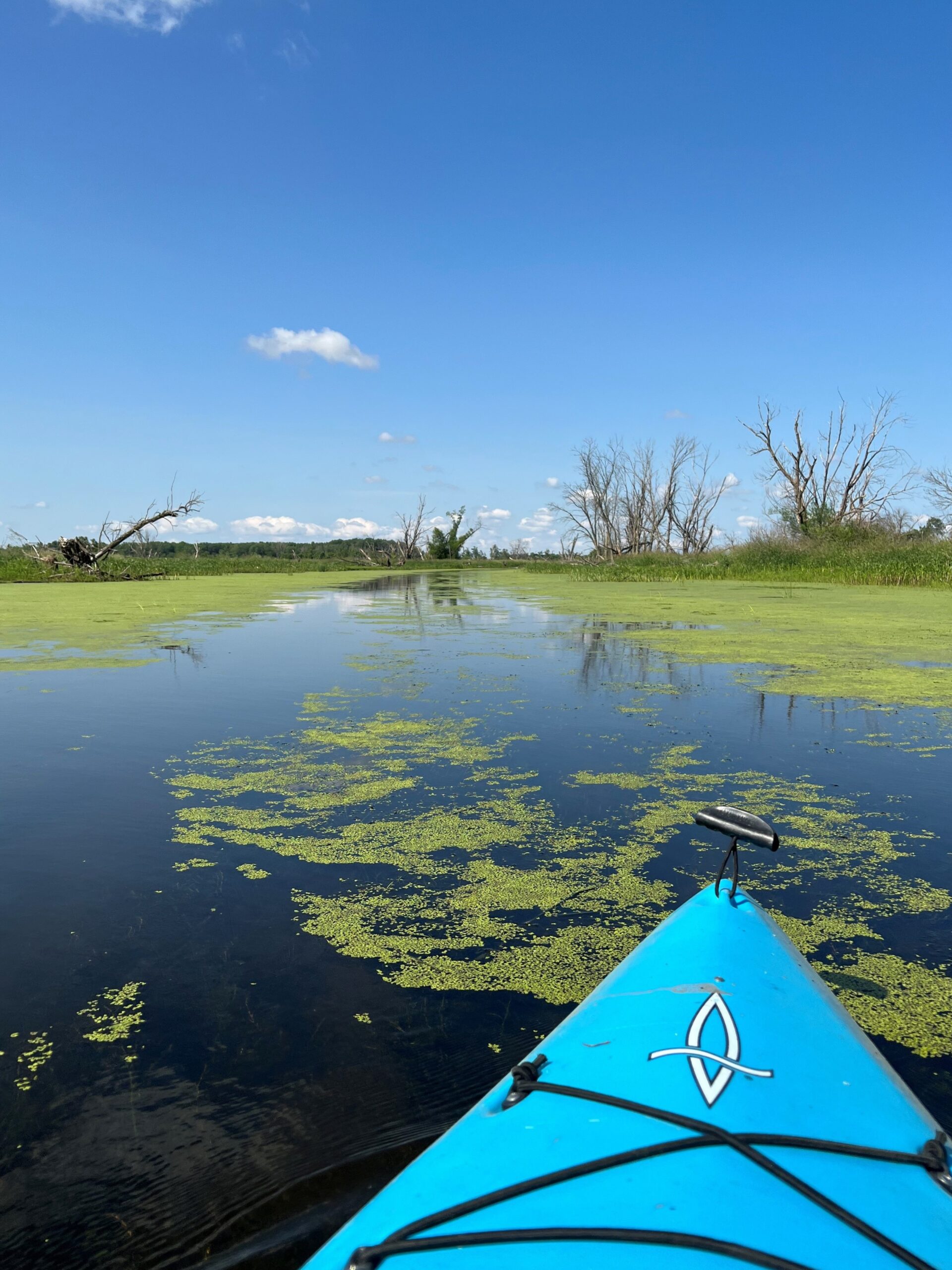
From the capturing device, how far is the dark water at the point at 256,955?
1.21 metres

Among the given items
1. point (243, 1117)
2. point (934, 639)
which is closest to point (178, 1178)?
point (243, 1117)

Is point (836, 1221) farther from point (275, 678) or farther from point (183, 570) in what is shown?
point (183, 570)

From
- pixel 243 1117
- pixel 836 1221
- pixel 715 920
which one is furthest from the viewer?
pixel 715 920

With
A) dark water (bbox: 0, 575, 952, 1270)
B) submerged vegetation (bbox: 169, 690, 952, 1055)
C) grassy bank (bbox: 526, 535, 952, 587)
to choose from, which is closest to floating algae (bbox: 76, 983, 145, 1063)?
dark water (bbox: 0, 575, 952, 1270)

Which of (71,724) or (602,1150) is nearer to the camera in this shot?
(602,1150)

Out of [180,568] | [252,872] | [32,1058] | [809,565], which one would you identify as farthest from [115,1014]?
[180,568]

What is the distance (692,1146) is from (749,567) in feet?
72.1

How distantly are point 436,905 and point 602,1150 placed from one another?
1194 millimetres

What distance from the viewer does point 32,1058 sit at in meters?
1.49

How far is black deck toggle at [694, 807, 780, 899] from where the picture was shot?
1.73 m

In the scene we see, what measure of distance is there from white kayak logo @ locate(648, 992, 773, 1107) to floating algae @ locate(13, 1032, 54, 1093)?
115 cm

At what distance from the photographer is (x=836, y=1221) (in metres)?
0.89

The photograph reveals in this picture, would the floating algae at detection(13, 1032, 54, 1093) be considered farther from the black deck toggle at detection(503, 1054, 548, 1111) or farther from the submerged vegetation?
the black deck toggle at detection(503, 1054, 548, 1111)

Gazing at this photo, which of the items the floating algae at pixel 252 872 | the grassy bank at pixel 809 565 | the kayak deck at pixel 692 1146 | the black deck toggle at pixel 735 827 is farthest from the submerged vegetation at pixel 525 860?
the grassy bank at pixel 809 565
